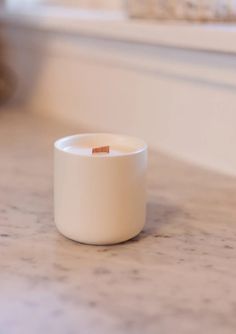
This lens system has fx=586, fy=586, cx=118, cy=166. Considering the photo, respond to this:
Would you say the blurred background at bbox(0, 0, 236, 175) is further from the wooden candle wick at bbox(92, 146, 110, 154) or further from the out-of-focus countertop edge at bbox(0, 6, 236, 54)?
the wooden candle wick at bbox(92, 146, 110, 154)

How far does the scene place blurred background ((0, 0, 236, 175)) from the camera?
32.4 inches

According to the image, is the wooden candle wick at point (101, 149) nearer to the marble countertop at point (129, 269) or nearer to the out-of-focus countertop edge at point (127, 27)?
the marble countertop at point (129, 269)

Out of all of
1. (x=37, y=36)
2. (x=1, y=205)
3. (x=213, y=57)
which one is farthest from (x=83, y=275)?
(x=37, y=36)

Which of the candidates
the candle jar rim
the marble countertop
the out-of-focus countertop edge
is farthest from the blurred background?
the candle jar rim

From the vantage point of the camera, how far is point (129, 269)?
52 centimetres

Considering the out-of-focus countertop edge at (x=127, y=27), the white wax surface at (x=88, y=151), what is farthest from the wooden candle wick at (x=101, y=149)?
the out-of-focus countertop edge at (x=127, y=27)

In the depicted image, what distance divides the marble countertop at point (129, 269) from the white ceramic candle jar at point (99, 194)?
0.06 ft

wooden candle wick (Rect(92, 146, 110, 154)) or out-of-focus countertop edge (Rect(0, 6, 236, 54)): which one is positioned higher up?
out-of-focus countertop edge (Rect(0, 6, 236, 54))

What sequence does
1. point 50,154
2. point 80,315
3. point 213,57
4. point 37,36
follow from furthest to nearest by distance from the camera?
point 37,36 → point 50,154 → point 213,57 → point 80,315

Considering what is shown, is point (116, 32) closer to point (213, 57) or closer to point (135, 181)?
point (213, 57)

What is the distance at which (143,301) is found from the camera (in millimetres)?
458

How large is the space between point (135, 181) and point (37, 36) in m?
0.79

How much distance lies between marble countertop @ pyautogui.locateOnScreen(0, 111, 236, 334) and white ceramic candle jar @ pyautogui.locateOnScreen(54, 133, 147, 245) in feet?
0.06

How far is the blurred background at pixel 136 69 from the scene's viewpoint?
0.82 meters
